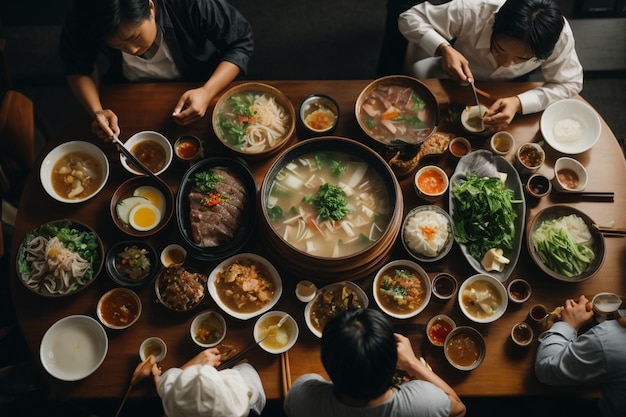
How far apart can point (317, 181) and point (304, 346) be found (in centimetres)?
95

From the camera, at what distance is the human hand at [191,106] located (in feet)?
10.3

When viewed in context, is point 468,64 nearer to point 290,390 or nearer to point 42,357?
point 290,390

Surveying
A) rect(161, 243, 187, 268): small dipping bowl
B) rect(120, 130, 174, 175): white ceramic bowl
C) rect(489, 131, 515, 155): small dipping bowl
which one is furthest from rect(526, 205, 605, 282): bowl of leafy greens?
rect(120, 130, 174, 175): white ceramic bowl

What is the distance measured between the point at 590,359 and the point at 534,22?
1846 millimetres

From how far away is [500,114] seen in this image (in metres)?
3.13

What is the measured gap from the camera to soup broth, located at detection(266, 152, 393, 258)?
294 centimetres

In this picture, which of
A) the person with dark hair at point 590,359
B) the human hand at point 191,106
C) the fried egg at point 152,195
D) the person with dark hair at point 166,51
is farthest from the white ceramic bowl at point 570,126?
the fried egg at point 152,195

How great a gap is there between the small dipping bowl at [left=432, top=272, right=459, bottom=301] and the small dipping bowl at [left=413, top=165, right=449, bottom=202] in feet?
1.51

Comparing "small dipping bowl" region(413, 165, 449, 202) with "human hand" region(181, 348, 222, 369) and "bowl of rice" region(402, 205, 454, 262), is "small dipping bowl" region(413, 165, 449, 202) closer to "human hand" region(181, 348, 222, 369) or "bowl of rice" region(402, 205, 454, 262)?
"bowl of rice" region(402, 205, 454, 262)

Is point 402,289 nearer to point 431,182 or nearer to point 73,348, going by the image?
point 431,182

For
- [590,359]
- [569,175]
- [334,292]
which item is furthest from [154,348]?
[569,175]

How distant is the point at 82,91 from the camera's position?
3242mm

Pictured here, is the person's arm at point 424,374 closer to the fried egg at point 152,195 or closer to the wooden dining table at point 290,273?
the wooden dining table at point 290,273

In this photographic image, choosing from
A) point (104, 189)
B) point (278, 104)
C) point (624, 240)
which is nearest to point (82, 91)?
point (104, 189)
